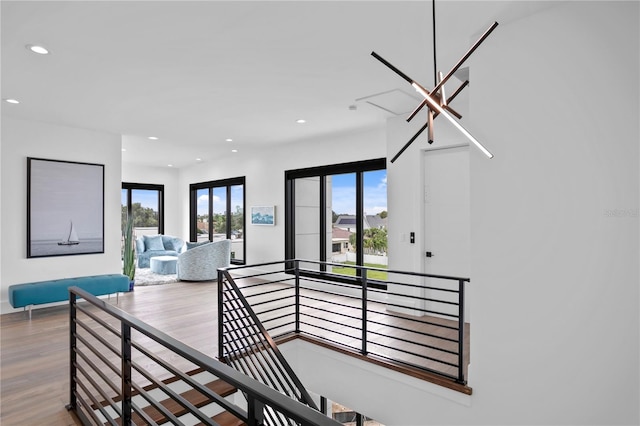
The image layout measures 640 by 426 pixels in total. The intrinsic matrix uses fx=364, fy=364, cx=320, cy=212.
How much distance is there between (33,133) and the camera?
5.03 m

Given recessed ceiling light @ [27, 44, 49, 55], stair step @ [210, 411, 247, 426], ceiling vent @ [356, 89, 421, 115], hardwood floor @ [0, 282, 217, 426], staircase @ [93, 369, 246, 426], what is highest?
ceiling vent @ [356, 89, 421, 115]

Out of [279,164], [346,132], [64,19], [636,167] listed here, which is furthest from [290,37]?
[279,164]

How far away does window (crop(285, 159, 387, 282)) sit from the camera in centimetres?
564

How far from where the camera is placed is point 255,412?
1025 mm

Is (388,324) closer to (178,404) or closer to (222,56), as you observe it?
(178,404)

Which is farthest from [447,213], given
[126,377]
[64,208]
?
[64,208]

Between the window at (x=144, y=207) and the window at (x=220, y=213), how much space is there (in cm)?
95

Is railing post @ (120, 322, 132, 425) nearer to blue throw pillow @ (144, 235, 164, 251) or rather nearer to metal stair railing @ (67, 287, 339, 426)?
metal stair railing @ (67, 287, 339, 426)

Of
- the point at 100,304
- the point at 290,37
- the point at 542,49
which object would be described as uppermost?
the point at 290,37

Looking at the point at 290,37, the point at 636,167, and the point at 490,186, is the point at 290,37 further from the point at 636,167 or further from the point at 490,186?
the point at 636,167

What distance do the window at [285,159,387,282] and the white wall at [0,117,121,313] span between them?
2.88 meters

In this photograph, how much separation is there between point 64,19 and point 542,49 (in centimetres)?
323

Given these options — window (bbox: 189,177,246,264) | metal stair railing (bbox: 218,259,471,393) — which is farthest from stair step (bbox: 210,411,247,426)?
window (bbox: 189,177,246,264)

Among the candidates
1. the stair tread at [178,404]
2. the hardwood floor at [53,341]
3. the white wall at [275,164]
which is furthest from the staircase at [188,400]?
the white wall at [275,164]
